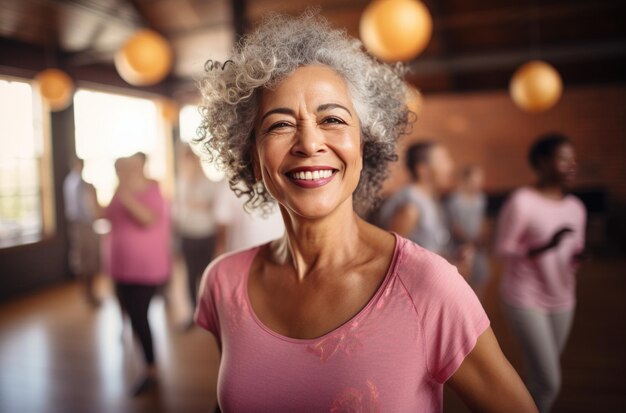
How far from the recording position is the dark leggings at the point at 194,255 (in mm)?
4516

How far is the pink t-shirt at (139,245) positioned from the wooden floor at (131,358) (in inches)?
33.0

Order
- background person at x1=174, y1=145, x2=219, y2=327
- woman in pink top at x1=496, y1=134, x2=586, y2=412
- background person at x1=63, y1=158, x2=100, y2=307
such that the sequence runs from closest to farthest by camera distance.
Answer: woman in pink top at x1=496, y1=134, x2=586, y2=412
background person at x1=174, y1=145, x2=219, y2=327
background person at x1=63, y1=158, x2=100, y2=307

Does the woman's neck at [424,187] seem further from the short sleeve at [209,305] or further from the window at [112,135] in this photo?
the window at [112,135]

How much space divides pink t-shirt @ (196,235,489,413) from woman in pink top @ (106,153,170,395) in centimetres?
244

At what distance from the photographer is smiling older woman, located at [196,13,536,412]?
0.94m

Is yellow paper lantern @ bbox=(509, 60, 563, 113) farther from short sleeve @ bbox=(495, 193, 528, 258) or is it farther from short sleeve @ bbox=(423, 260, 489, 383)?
short sleeve @ bbox=(423, 260, 489, 383)

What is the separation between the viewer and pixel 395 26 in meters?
2.46

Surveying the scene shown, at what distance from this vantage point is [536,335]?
2219mm

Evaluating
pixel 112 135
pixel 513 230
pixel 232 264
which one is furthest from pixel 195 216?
pixel 112 135

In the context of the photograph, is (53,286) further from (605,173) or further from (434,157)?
(605,173)

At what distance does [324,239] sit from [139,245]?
8.27ft

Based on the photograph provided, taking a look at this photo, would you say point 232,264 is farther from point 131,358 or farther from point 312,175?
point 131,358

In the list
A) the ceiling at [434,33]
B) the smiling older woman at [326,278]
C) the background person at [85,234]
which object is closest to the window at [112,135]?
the ceiling at [434,33]

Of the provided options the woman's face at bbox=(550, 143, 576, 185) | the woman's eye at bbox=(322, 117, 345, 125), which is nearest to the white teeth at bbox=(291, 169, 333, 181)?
the woman's eye at bbox=(322, 117, 345, 125)
